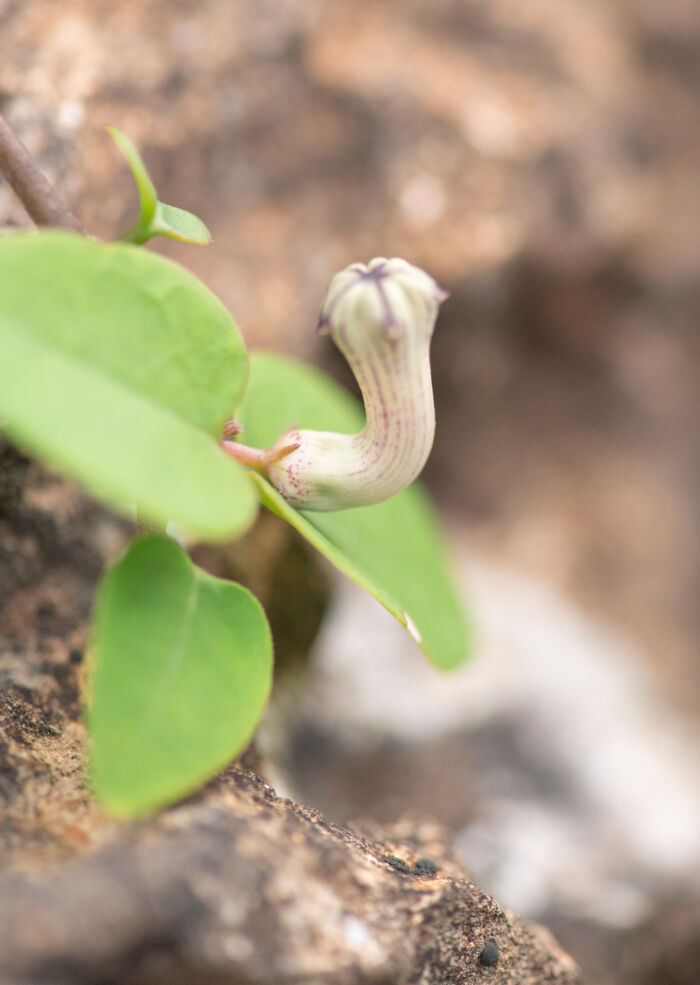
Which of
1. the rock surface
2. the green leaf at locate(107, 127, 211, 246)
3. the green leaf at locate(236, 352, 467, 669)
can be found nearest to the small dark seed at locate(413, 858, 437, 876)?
the rock surface

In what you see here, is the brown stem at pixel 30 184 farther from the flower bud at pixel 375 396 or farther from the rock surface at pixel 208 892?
the rock surface at pixel 208 892

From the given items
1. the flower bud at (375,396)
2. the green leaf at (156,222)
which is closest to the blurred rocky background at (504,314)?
the green leaf at (156,222)

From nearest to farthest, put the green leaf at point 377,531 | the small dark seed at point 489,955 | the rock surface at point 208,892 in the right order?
the rock surface at point 208,892 → the small dark seed at point 489,955 → the green leaf at point 377,531

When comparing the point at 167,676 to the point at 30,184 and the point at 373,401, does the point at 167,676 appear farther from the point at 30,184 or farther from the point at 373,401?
the point at 30,184

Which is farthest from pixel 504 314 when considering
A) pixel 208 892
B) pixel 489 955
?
pixel 208 892

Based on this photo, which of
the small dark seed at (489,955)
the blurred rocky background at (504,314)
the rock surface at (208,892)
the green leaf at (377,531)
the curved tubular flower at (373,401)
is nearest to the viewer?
the rock surface at (208,892)

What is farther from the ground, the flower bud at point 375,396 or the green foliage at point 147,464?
the flower bud at point 375,396
